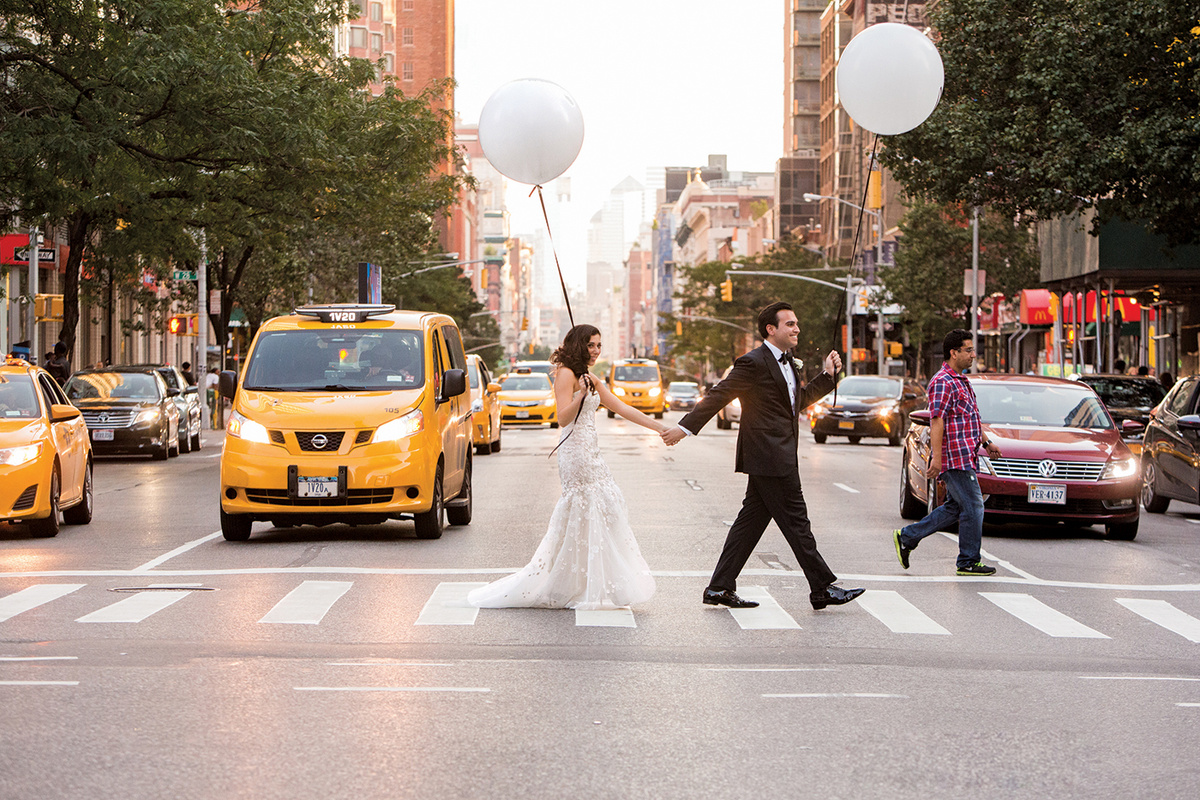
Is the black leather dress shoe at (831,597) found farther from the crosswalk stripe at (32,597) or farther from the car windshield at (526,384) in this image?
the car windshield at (526,384)

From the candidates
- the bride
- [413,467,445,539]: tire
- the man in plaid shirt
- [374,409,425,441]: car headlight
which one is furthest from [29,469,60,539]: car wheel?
the man in plaid shirt

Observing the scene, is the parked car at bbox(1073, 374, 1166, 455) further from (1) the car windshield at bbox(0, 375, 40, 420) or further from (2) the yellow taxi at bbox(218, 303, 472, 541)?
(1) the car windshield at bbox(0, 375, 40, 420)

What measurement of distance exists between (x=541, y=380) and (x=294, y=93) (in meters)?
19.3

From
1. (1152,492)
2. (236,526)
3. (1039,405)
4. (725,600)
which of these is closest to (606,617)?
(725,600)

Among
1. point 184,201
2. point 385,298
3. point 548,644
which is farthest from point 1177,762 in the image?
point 385,298

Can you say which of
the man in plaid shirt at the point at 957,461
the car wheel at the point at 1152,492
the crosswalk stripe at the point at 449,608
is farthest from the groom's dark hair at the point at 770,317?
the car wheel at the point at 1152,492

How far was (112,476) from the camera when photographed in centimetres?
2584

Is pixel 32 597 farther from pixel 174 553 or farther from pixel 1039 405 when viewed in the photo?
pixel 1039 405

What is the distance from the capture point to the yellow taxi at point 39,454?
14.9 metres

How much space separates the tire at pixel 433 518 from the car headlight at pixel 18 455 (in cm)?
345

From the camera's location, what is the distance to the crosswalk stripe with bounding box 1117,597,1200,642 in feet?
33.1

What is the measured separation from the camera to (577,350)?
10.1 meters

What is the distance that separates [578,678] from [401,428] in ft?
22.2

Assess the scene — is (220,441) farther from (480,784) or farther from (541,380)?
(480,784)
